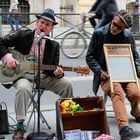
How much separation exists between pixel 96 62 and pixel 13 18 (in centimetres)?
934

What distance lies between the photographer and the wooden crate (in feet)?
16.5

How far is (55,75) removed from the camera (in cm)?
557

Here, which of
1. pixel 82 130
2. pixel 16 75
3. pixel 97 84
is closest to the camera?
pixel 82 130

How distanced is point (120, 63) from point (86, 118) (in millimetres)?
918

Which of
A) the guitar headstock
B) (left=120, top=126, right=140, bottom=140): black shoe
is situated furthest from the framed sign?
(left=120, top=126, right=140, bottom=140): black shoe

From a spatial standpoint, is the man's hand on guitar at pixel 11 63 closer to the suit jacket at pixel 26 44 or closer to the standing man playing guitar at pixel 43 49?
the standing man playing guitar at pixel 43 49

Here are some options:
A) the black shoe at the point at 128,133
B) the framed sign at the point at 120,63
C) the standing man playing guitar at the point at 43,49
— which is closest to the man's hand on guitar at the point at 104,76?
the framed sign at the point at 120,63

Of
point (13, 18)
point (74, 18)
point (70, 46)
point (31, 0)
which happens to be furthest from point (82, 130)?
point (31, 0)

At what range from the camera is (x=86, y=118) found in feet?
16.8

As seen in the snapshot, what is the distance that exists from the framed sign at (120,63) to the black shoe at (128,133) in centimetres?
72

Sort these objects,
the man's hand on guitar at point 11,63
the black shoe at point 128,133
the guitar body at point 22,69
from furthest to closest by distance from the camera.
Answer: the guitar body at point 22,69
the man's hand on guitar at point 11,63
the black shoe at point 128,133

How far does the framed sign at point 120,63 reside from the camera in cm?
564

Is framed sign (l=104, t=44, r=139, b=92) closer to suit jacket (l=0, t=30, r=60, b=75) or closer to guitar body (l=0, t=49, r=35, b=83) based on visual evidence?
suit jacket (l=0, t=30, r=60, b=75)

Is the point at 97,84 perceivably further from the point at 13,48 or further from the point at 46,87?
the point at 13,48
